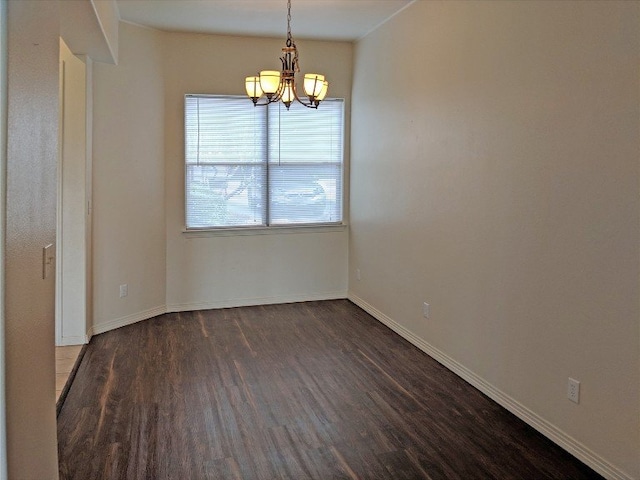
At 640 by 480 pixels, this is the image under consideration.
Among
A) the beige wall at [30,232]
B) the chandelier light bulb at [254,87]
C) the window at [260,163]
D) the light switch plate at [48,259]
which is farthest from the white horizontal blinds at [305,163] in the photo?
the light switch plate at [48,259]

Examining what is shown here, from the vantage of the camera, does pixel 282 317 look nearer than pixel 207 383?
No

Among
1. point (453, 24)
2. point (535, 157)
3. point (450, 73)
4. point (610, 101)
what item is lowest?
point (535, 157)

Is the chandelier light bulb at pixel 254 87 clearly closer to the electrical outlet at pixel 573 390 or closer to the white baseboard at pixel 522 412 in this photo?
the white baseboard at pixel 522 412

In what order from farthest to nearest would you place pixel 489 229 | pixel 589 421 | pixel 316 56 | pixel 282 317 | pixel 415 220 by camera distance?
1. pixel 316 56
2. pixel 282 317
3. pixel 415 220
4. pixel 489 229
5. pixel 589 421

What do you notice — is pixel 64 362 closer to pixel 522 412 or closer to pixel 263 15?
pixel 522 412

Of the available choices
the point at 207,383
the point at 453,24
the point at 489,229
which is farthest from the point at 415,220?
the point at 207,383

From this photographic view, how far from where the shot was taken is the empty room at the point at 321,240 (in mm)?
2498

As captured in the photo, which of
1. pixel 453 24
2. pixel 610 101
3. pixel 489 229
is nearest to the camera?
pixel 610 101

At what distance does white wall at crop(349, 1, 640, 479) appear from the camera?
8.45ft

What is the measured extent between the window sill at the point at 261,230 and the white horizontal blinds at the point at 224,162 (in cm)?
6

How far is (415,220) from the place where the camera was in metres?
4.63

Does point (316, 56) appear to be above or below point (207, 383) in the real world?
above

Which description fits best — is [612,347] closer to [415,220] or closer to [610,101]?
[610,101]

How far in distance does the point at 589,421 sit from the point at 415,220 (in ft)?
7.23
